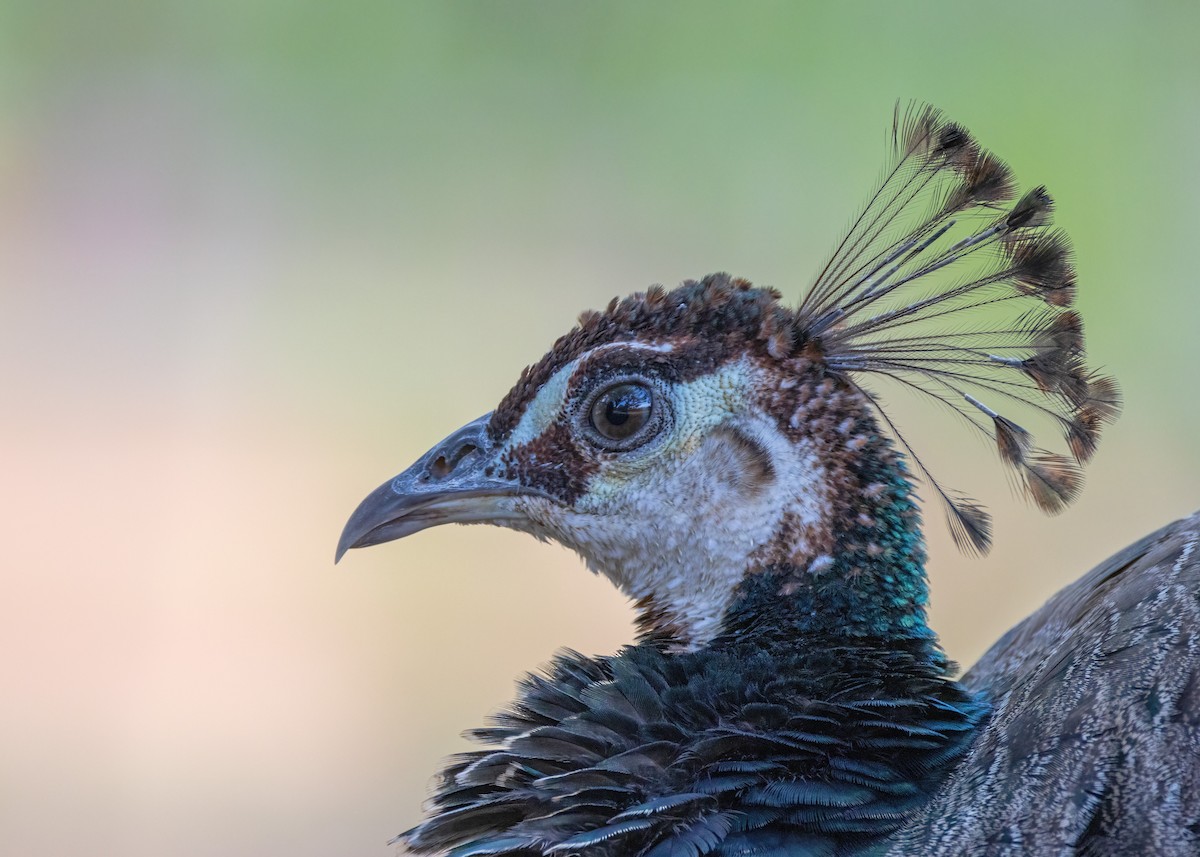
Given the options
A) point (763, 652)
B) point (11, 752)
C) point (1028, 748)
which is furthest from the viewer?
point (11, 752)

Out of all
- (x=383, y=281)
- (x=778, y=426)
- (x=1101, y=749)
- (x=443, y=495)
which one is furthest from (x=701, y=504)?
(x=383, y=281)

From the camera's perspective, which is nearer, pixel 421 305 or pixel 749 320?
pixel 749 320

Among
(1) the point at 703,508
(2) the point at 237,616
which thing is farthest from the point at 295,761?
(1) the point at 703,508

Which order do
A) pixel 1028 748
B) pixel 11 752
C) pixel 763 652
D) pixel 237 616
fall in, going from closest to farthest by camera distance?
1. pixel 1028 748
2. pixel 763 652
3. pixel 11 752
4. pixel 237 616

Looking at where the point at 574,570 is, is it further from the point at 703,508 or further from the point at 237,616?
the point at 703,508

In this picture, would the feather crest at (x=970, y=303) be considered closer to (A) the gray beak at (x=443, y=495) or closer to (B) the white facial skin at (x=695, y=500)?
(B) the white facial skin at (x=695, y=500)

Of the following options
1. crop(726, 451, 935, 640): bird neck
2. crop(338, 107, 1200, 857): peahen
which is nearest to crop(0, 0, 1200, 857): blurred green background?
crop(338, 107, 1200, 857): peahen

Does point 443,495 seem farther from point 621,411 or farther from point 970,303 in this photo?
point 970,303
